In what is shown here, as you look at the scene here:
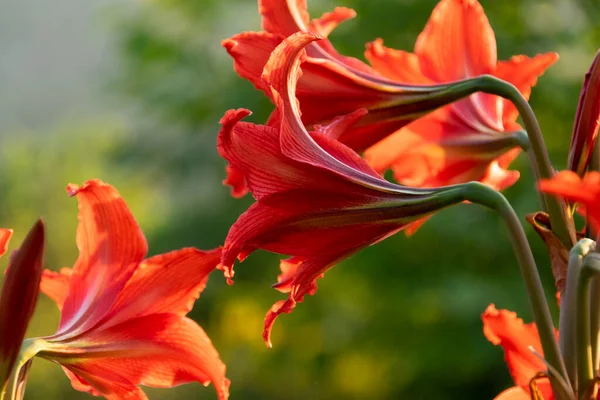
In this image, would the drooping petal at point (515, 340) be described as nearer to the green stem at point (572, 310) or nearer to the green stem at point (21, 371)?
the green stem at point (572, 310)

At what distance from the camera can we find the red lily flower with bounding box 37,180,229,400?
0.46 metres

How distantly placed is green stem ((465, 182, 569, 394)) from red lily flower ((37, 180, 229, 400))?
0.49 feet

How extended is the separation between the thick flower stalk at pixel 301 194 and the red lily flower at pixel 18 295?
0.08 m

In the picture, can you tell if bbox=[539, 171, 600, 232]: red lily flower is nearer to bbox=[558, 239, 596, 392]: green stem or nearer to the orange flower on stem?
bbox=[558, 239, 596, 392]: green stem

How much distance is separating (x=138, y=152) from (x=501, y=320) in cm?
463

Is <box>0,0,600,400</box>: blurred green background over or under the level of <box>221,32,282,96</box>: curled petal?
under

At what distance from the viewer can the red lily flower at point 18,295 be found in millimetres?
344

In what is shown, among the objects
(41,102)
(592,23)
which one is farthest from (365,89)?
(41,102)

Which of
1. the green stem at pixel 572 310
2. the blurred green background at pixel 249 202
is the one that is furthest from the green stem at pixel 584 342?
the blurred green background at pixel 249 202

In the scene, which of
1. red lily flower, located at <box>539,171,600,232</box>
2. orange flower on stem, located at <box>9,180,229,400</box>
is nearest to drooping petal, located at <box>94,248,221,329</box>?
orange flower on stem, located at <box>9,180,229,400</box>

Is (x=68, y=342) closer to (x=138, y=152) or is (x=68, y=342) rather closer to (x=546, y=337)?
(x=546, y=337)

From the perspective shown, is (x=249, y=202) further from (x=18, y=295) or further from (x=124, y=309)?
(x=18, y=295)

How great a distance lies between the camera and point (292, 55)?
1.29 feet

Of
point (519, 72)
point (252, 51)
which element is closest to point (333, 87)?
point (252, 51)
